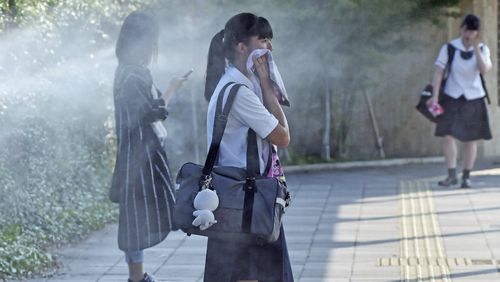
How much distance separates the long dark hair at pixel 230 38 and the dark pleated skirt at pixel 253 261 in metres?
0.75

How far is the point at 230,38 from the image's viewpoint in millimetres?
5035

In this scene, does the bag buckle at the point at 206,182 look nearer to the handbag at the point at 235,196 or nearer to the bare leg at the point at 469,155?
the handbag at the point at 235,196

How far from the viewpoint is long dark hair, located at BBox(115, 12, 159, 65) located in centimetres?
659

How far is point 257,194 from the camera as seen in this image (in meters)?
4.77

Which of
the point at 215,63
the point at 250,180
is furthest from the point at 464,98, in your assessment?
the point at 250,180

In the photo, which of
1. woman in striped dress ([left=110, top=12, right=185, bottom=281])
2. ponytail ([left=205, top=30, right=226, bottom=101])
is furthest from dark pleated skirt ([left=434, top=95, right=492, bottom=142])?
ponytail ([left=205, top=30, right=226, bottom=101])

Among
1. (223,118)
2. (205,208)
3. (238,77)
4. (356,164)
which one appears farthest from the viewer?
(356,164)

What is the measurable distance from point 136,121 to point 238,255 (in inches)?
74.7

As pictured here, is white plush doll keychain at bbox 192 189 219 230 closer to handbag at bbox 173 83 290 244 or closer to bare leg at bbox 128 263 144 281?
handbag at bbox 173 83 290 244

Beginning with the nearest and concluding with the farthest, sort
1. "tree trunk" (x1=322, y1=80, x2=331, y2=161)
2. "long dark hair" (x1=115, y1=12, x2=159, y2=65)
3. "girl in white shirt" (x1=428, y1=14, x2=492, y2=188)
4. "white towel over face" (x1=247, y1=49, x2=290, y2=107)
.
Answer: "white towel over face" (x1=247, y1=49, x2=290, y2=107) < "long dark hair" (x1=115, y1=12, x2=159, y2=65) < "girl in white shirt" (x1=428, y1=14, x2=492, y2=188) < "tree trunk" (x1=322, y1=80, x2=331, y2=161)

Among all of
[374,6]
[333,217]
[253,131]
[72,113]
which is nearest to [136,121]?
[253,131]

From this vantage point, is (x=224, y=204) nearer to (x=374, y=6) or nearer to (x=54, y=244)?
(x=54, y=244)

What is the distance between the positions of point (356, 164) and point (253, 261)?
8.70 metres

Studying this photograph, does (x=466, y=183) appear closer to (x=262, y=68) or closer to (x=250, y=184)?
(x=262, y=68)
